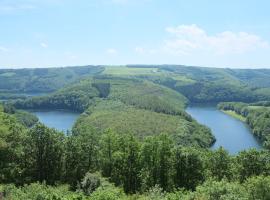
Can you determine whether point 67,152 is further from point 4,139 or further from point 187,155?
point 187,155

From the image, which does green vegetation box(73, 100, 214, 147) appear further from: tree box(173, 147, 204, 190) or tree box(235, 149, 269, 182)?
tree box(173, 147, 204, 190)

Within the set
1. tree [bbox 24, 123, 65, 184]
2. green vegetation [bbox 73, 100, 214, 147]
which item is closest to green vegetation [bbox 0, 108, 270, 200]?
tree [bbox 24, 123, 65, 184]

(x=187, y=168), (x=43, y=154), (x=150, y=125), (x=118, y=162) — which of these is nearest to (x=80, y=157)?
(x=43, y=154)

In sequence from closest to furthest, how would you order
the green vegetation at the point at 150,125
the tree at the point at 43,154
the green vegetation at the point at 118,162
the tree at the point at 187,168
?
1. the green vegetation at the point at 118,162
2. the tree at the point at 187,168
3. the tree at the point at 43,154
4. the green vegetation at the point at 150,125

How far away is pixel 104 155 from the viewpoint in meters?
71.8

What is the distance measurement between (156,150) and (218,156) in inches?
429

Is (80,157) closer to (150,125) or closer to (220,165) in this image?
(220,165)

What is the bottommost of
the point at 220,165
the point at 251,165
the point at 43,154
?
the point at 220,165

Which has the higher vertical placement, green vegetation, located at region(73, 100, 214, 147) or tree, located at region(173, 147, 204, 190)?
tree, located at region(173, 147, 204, 190)

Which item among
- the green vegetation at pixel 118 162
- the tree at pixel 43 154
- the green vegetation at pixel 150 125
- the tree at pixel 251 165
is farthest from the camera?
the green vegetation at pixel 150 125

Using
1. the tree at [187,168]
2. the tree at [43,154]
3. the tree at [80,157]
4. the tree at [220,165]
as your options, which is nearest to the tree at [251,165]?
the tree at [220,165]

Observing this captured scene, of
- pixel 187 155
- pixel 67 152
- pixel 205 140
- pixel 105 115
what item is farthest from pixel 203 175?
pixel 105 115

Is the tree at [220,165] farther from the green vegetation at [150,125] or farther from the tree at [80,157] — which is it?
the green vegetation at [150,125]

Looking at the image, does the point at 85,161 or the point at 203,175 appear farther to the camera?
the point at 85,161
